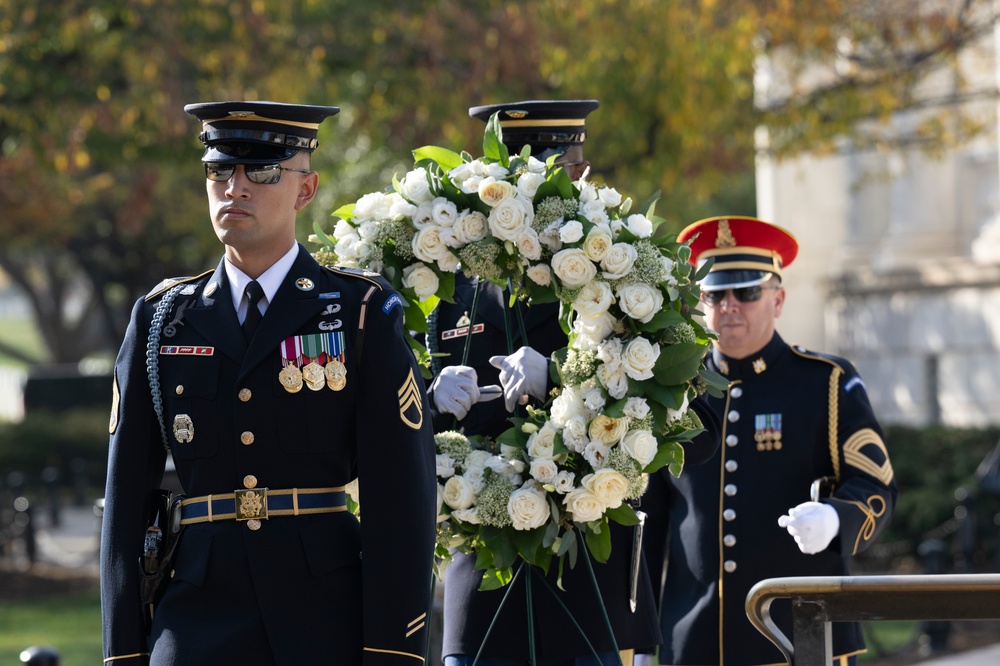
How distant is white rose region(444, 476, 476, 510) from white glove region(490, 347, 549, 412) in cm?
27

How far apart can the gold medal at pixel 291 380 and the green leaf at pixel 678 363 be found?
3.96 feet

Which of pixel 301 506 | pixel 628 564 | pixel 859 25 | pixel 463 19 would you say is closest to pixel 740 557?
pixel 628 564

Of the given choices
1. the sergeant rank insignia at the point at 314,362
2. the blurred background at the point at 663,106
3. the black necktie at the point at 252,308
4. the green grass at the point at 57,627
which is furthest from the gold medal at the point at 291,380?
the green grass at the point at 57,627

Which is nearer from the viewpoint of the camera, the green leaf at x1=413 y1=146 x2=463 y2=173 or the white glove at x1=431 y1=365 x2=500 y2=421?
the white glove at x1=431 y1=365 x2=500 y2=421

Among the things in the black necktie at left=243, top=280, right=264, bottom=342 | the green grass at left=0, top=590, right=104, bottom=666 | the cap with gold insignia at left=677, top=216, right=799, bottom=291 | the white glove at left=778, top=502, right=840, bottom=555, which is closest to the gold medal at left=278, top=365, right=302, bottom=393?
the black necktie at left=243, top=280, right=264, bottom=342

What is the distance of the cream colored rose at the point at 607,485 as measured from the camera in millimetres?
4551

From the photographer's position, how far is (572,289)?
4637mm

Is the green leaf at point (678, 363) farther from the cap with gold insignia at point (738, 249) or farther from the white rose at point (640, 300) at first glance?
the cap with gold insignia at point (738, 249)

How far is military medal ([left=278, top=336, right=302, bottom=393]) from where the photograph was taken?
3.80 m

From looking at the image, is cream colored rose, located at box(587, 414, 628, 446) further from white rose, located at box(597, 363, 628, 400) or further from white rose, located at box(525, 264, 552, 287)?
white rose, located at box(525, 264, 552, 287)

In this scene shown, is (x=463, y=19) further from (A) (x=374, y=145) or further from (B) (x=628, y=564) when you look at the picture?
(B) (x=628, y=564)

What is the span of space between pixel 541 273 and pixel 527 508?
661 millimetres

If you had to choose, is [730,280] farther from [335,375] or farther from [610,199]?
[335,375]

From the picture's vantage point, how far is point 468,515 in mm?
4672
